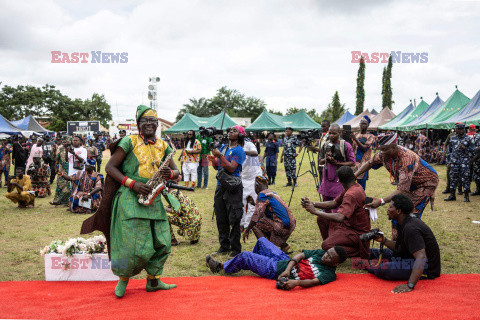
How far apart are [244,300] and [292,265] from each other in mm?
843

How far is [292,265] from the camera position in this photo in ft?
13.8

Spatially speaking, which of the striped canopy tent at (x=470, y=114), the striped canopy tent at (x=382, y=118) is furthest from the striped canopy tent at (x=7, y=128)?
the striped canopy tent at (x=382, y=118)

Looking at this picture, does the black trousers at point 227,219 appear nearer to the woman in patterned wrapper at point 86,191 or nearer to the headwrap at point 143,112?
the headwrap at point 143,112

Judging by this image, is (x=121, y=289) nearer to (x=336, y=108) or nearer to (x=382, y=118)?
(x=382, y=118)

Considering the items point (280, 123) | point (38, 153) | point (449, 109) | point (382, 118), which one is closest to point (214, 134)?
point (38, 153)

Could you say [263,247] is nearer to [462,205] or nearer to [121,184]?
[121,184]

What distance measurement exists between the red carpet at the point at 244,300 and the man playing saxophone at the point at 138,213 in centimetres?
32

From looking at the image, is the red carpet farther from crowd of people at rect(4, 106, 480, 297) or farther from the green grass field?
the green grass field

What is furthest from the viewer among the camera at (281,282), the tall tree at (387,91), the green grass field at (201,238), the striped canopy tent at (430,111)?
the tall tree at (387,91)

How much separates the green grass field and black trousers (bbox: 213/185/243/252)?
40 cm

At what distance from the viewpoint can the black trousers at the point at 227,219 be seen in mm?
5352

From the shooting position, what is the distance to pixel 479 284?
13.1ft

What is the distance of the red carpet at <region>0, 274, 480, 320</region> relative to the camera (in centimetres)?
322

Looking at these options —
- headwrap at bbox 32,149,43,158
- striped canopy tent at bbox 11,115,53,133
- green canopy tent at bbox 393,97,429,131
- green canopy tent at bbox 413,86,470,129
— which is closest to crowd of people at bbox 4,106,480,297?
headwrap at bbox 32,149,43,158
